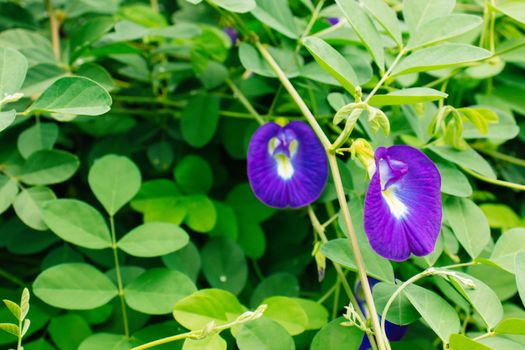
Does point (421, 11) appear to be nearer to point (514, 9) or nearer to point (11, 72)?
point (514, 9)

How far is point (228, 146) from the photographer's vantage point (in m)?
1.03

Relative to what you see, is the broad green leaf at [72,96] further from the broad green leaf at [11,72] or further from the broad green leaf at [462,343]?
the broad green leaf at [462,343]

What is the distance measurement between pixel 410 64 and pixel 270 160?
0.23 m

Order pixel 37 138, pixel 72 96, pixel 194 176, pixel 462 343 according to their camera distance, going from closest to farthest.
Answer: pixel 462 343 → pixel 72 96 → pixel 37 138 → pixel 194 176

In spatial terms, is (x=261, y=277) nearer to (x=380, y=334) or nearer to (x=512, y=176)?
(x=380, y=334)

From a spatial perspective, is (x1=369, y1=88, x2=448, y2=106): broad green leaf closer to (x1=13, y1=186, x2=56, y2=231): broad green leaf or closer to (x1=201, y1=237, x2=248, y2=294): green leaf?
(x1=201, y1=237, x2=248, y2=294): green leaf

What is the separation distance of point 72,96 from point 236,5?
0.23 meters

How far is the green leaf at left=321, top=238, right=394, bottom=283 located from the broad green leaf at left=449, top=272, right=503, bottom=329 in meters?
0.07

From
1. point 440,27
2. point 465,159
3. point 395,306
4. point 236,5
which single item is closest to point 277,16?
point 236,5

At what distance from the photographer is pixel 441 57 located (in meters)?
0.69

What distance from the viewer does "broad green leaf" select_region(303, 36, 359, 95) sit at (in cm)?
65

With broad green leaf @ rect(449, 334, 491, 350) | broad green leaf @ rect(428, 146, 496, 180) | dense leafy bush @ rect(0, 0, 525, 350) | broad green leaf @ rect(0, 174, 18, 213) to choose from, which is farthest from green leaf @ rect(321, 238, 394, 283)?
broad green leaf @ rect(0, 174, 18, 213)

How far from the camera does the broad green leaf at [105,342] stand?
711mm

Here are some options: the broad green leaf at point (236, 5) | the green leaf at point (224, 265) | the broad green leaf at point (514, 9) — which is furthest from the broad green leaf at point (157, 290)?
the broad green leaf at point (514, 9)
